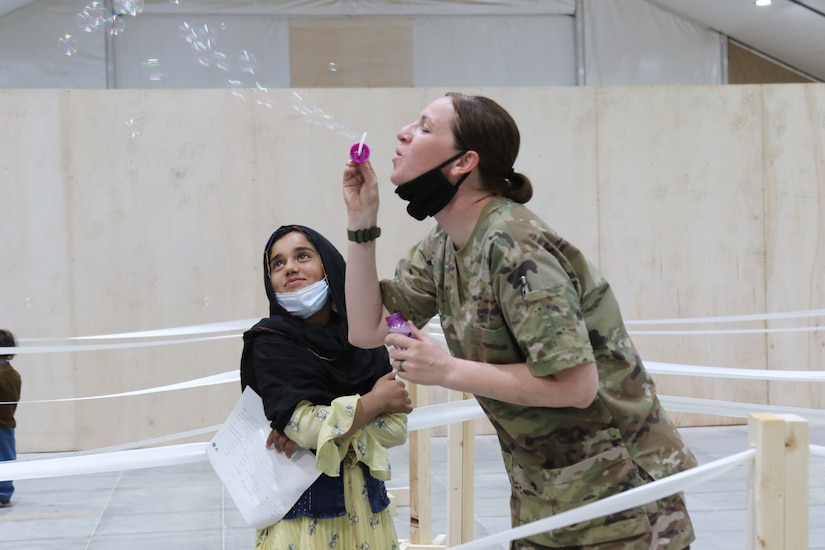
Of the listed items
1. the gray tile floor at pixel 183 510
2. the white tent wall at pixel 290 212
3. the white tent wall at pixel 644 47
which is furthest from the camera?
the white tent wall at pixel 644 47

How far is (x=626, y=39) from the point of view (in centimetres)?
1170

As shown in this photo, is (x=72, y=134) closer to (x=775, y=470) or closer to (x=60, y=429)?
(x=60, y=429)

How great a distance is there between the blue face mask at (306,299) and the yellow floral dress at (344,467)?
0.29 meters

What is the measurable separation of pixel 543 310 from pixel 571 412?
0.23 meters

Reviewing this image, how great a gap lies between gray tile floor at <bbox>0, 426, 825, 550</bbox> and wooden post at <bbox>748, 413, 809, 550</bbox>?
2961 millimetres

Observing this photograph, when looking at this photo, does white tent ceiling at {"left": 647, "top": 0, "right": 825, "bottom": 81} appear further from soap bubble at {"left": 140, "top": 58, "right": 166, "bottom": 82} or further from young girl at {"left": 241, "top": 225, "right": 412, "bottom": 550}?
young girl at {"left": 241, "top": 225, "right": 412, "bottom": 550}

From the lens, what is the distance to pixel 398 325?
170cm

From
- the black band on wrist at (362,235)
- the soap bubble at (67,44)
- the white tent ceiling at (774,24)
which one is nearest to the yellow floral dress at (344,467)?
the black band on wrist at (362,235)

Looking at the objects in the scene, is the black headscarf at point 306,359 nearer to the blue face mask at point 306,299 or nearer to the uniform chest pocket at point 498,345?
the blue face mask at point 306,299

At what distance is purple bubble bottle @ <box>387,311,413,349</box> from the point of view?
1.67 metres

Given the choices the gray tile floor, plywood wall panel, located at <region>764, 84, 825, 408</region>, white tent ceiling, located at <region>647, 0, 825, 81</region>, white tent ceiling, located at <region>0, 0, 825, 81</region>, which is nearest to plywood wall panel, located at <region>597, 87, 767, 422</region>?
plywood wall panel, located at <region>764, 84, 825, 408</region>

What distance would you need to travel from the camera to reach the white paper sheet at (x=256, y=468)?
2301 mm

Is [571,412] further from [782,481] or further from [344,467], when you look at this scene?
[344,467]

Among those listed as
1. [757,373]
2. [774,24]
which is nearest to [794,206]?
[774,24]
